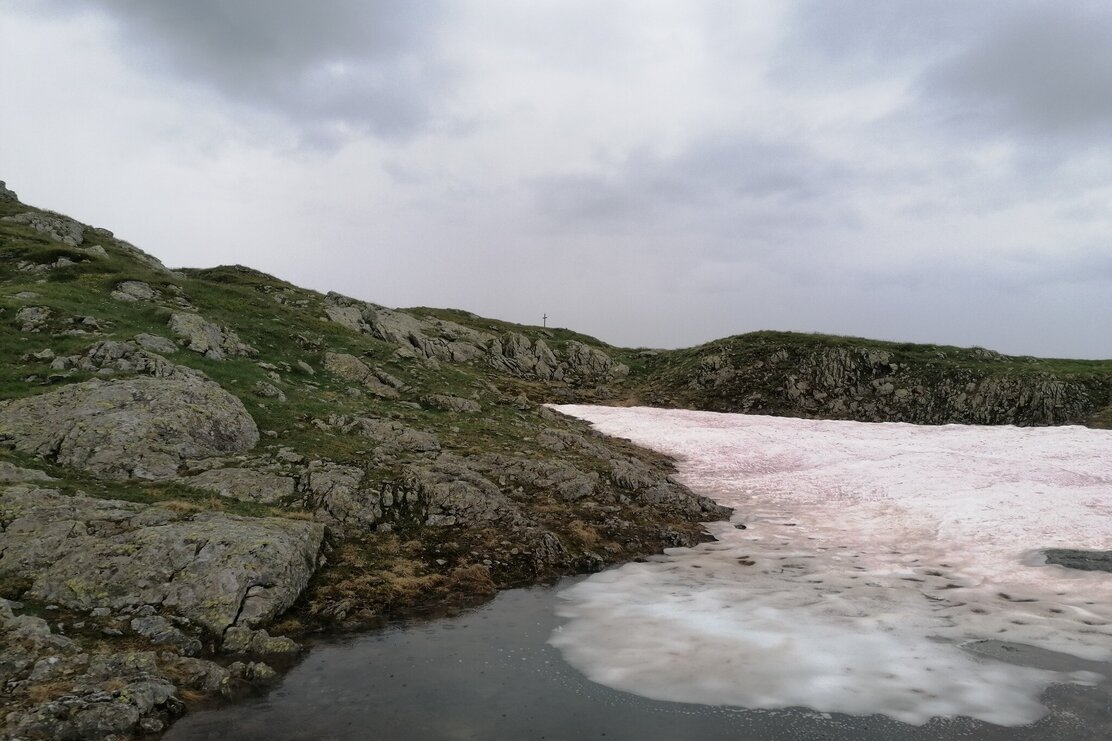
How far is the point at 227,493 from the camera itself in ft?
71.5

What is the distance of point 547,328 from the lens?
377 ft

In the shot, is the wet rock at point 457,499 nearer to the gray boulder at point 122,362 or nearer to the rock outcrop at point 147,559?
the rock outcrop at point 147,559

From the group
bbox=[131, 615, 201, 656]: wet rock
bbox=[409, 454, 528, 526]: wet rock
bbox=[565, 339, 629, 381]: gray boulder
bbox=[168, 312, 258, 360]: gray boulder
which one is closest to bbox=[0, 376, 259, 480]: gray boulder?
bbox=[409, 454, 528, 526]: wet rock

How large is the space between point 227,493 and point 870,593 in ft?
74.9

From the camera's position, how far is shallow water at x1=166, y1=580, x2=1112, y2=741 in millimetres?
11953

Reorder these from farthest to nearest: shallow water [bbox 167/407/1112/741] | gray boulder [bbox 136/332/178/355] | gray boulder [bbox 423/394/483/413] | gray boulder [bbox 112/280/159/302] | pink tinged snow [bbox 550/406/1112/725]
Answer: gray boulder [bbox 112/280/159/302] → gray boulder [bbox 423/394/483/413] → gray boulder [bbox 136/332/178/355] → pink tinged snow [bbox 550/406/1112/725] → shallow water [bbox 167/407/1112/741]

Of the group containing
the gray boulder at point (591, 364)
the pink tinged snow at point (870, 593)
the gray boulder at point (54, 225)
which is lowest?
the pink tinged snow at point (870, 593)

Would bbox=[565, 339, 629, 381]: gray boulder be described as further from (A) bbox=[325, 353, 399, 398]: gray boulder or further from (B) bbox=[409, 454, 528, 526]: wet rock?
(B) bbox=[409, 454, 528, 526]: wet rock

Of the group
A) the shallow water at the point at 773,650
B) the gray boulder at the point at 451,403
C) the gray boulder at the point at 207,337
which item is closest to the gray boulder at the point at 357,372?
the gray boulder at the point at 451,403

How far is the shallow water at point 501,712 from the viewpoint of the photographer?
11953 mm

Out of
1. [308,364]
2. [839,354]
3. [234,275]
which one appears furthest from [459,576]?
[234,275]

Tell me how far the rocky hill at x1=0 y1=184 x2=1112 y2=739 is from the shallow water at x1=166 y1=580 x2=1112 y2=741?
55.0 inches

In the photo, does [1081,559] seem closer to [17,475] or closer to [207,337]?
[17,475]

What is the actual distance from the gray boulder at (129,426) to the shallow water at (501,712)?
12316 mm
